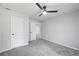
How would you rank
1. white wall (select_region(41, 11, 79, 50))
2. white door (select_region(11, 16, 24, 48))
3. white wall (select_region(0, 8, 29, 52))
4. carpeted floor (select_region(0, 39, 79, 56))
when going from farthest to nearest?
1. white door (select_region(11, 16, 24, 48))
2. white wall (select_region(41, 11, 79, 50))
3. white wall (select_region(0, 8, 29, 52))
4. carpeted floor (select_region(0, 39, 79, 56))

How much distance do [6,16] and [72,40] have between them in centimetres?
442

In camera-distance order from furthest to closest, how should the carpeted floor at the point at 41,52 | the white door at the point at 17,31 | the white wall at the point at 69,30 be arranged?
the white door at the point at 17,31 < the white wall at the point at 69,30 < the carpeted floor at the point at 41,52

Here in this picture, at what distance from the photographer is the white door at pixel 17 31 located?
111 inches

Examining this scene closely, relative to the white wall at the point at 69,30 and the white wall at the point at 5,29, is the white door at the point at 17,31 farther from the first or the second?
the white wall at the point at 69,30

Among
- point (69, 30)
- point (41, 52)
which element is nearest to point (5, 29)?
point (41, 52)

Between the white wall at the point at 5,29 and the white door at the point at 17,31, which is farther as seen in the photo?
the white door at the point at 17,31

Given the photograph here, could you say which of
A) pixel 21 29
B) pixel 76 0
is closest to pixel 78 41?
pixel 76 0

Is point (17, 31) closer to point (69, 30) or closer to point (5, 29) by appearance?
point (5, 29)

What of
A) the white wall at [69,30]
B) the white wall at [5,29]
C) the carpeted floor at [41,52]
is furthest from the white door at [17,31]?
the white wall at [69,30]

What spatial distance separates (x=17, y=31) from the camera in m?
3.07

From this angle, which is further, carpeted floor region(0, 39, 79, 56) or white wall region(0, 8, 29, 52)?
white wall region(0, 8, 29, 52)

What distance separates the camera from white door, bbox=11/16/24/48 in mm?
2831

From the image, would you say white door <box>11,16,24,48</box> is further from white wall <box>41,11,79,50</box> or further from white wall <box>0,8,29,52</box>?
white wall <box>41,11,79,50</box>

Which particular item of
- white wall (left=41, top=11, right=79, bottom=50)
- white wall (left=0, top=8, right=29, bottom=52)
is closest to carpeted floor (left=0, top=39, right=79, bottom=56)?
white wall (left=0, top=8, right=29, bottom=52)
